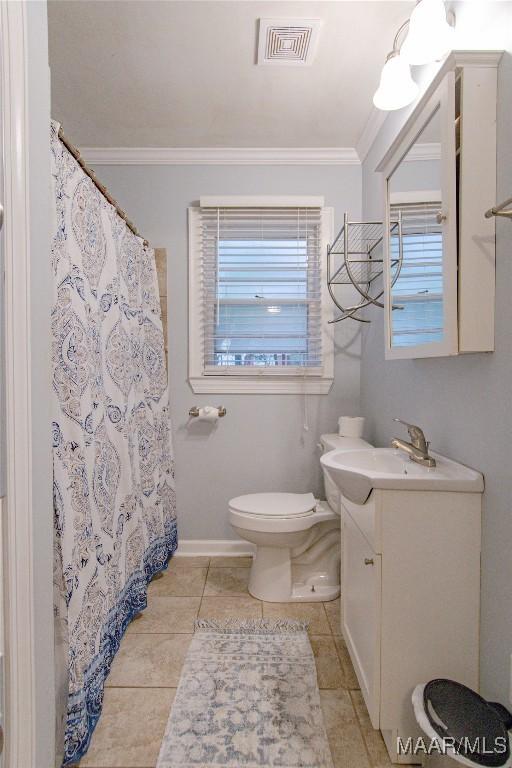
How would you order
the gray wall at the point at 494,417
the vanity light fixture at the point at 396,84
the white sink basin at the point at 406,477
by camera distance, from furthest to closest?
the vanity light fixture at the point at 396,84, the white sink basin at the point at 406,477, the gray wall at the point at 494,417

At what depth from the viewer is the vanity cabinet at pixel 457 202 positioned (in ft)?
3.74

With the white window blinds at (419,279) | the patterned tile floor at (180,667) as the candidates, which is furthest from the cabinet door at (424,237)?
the patterned tile floor at (180,667)

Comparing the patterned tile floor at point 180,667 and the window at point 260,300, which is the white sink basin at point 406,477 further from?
the window at point 260,300

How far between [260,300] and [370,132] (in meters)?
1.06

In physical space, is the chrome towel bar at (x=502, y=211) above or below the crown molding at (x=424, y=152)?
below

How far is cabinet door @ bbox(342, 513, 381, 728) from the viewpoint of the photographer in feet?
3.94

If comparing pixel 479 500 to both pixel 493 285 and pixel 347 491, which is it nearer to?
pixel 347 491

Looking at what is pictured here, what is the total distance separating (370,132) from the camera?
2250 millimetres

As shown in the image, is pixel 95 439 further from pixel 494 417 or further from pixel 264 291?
pixel 264 291

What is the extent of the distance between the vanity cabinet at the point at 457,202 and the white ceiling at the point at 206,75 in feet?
1.93

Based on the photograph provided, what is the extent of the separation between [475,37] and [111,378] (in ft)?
5.23

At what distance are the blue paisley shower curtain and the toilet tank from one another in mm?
879

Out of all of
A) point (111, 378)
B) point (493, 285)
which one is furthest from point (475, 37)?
point (111, 378)

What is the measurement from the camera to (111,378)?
5.35 ft
